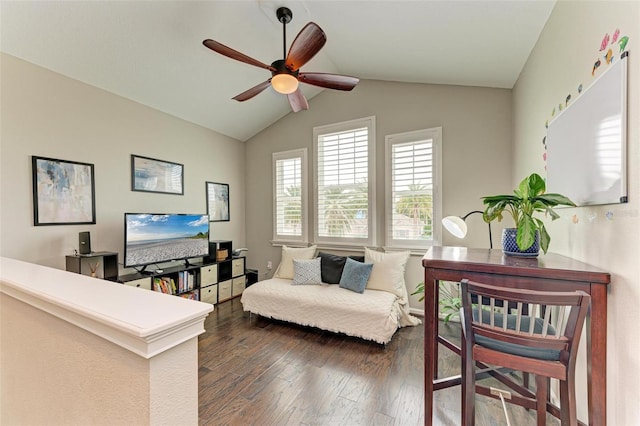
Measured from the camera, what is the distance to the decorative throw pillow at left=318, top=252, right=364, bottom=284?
137 inches

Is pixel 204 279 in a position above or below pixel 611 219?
below

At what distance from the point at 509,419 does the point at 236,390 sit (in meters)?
1.88

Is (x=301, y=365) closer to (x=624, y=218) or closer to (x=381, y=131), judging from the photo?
(x=624, y=218)

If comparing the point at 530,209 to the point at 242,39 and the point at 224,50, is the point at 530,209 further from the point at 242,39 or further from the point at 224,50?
the point at 242,39

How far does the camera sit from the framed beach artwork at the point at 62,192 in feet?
8.32

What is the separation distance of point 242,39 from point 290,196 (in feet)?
7.46

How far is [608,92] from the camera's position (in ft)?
4.02

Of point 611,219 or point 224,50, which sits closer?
point 611,219

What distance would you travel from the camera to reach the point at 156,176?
354 centimetres

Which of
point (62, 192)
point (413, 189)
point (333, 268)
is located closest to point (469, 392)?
point (333, 268)

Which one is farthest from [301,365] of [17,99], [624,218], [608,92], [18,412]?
[17,99]

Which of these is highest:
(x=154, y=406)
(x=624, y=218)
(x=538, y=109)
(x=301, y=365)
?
(x=538, y=109)

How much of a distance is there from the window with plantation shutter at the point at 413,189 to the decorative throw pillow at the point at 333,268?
68 centimetres

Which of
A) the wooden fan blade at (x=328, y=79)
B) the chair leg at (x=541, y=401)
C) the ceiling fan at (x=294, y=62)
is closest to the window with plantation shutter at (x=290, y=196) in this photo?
the ceiling fan at (x=294, y=62)
